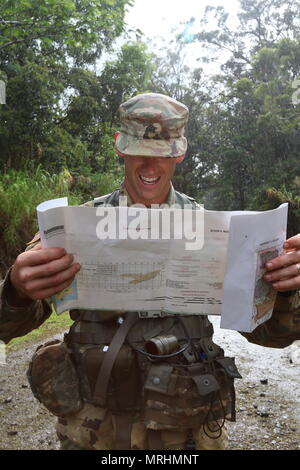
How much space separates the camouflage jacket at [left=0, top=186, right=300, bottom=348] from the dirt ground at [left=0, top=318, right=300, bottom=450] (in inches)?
66.4

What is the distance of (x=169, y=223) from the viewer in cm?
145

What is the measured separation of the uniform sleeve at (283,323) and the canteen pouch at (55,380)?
2.57 ft

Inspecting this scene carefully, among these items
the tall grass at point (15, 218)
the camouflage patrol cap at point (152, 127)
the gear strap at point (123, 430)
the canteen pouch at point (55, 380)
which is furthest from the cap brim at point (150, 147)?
the tall grass at point (15, 218)

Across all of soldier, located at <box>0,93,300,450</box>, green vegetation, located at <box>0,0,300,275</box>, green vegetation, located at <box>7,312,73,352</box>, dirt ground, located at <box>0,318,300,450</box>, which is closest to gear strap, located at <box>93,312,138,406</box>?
soldier, located at <box>0,93,300,450</box>

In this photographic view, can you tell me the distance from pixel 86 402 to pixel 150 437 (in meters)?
0.28

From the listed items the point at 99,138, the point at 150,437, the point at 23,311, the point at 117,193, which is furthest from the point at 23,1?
the point at 99,138

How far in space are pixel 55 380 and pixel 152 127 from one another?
1.12m

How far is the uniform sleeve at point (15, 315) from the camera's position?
1541 millimetres

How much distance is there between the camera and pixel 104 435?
1666 millimetres

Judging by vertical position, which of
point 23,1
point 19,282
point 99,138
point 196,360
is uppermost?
point 23,1

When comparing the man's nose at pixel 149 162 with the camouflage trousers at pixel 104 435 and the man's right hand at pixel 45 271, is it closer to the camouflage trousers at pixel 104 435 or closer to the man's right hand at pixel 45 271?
the man's right hand at pixel 45 271

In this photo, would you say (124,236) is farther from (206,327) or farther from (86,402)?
(86,402)

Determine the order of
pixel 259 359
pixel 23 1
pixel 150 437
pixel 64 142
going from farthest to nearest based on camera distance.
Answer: pixel 64 142 < pixel 23 1 < pixel 259 359 < pixel 150 437

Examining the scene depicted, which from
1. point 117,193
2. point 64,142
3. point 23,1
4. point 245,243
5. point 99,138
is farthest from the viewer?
→ point 99,138
